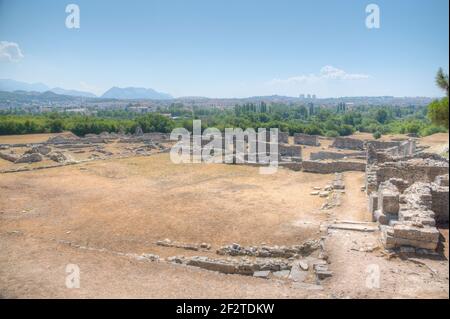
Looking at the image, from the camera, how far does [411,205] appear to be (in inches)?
463

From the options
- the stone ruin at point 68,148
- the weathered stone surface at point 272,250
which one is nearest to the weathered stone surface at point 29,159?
the stone ruin at point 68,148

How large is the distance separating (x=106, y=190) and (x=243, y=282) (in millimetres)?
14414

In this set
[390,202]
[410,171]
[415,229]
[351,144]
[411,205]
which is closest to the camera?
[415,229]

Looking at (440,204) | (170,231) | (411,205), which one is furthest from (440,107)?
(170,231)

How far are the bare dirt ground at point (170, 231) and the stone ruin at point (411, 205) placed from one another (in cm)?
62

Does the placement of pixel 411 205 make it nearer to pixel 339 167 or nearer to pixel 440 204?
pixel 440 204

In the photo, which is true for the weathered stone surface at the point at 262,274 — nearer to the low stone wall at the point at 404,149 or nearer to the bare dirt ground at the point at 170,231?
the bare dirt ground at the point at 170,231

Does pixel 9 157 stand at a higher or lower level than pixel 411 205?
higher

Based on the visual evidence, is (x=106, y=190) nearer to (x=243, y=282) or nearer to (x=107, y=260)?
(x=107, y=260)

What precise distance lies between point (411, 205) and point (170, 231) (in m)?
8.81

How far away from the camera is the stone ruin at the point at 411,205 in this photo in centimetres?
1005

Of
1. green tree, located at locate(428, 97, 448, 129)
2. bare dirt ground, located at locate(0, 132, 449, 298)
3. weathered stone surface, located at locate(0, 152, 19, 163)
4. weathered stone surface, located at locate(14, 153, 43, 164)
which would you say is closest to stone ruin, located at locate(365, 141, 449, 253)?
bare dirt ground, located at locate(0, 132, 449, 298)

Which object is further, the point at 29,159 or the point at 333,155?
the point at 333,155
